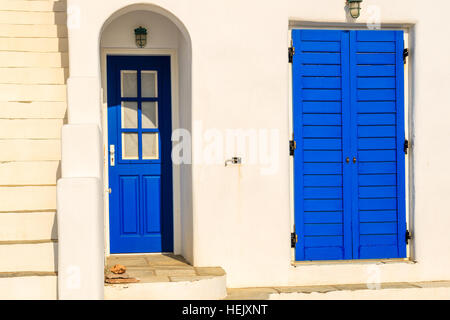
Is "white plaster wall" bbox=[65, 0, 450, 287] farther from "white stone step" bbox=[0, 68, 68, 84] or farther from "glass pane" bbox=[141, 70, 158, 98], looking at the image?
"white stone step" bbox=[0, 68, 68, 84]

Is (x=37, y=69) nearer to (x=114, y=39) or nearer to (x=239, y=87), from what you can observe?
(x=114, y=39)

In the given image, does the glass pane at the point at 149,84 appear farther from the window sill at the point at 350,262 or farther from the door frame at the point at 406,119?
the window sill at the point at 350,262

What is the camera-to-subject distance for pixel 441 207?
7988mm

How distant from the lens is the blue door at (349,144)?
25.6 ft

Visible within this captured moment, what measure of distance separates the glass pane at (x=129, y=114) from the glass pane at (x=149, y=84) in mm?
195

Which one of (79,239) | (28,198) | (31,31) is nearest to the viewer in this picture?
(79,239)

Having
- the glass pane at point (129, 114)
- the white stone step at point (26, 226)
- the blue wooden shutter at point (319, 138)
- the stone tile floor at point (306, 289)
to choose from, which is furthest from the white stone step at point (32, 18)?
the stone tile floor at point (306, 289)

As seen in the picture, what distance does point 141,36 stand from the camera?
8.13 metres

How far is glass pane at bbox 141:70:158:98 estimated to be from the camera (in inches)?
330

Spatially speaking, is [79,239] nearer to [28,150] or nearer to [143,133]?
[28,150]

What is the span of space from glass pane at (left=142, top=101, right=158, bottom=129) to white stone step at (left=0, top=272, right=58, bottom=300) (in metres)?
2.56

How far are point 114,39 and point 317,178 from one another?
2857 millimetres

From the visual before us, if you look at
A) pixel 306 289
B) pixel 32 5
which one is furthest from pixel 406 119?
pixel 32 5

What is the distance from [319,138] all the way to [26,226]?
3.29m
